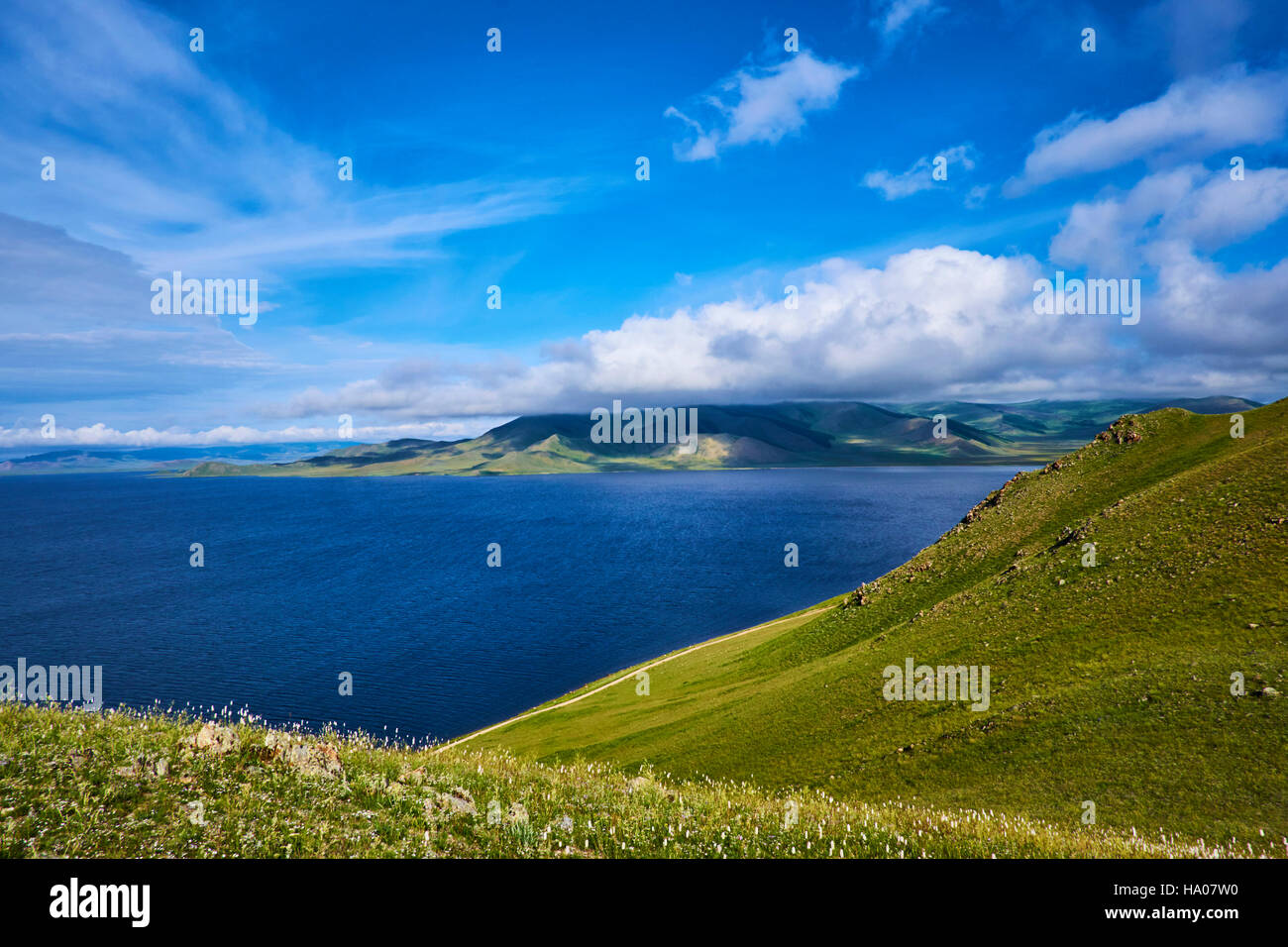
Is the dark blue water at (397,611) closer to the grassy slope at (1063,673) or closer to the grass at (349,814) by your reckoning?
Answer: the grassy slope at (1063,673)

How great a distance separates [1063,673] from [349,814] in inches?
1453

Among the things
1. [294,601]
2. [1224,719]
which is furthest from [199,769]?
[294,601]

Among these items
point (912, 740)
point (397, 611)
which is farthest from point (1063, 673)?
point (397, 611)

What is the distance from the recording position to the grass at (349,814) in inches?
369

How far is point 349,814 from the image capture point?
1109 centimetres

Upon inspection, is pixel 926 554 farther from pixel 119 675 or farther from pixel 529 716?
pixel 119 675

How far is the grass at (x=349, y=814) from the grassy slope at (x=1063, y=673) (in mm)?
13672

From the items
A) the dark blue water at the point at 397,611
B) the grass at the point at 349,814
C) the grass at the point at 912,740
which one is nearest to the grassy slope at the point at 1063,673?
the grass at the point at 912,740

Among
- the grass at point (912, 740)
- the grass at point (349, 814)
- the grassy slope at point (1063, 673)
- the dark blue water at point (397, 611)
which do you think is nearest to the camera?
the grass at point (349, 814)

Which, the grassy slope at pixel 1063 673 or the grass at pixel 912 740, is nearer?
the grass at pixel 912 740

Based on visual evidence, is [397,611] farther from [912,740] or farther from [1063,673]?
[1063,673]

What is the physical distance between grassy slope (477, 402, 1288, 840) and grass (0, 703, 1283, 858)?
13.7 m
